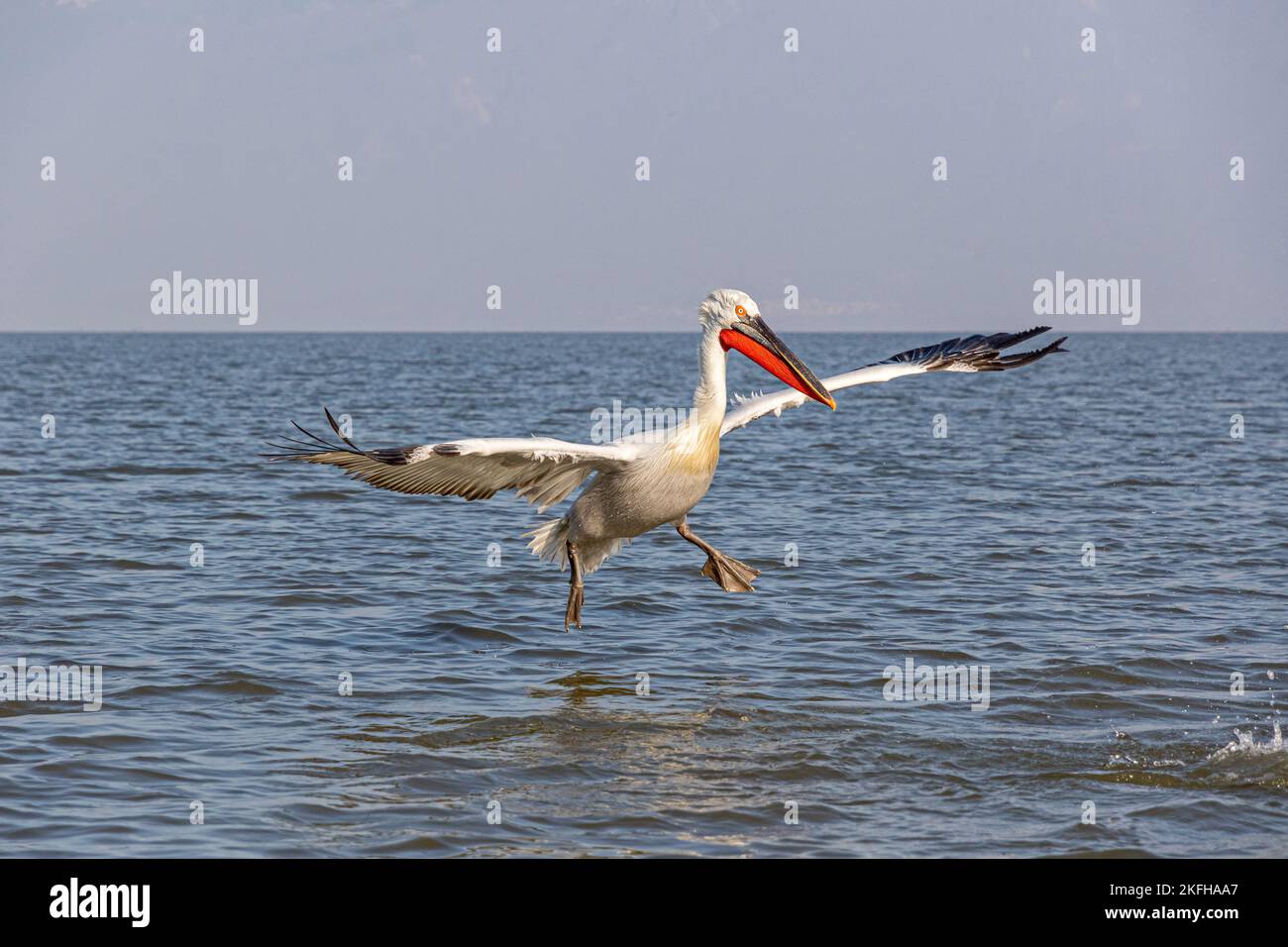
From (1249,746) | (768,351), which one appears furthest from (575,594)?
(1249,746)

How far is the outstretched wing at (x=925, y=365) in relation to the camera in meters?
10.7

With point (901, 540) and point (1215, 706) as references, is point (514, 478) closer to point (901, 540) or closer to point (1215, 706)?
point (1215, 706)

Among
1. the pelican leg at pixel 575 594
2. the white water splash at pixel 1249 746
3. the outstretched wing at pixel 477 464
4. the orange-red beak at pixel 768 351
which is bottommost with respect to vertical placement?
the white water splash at pixel 1249 746

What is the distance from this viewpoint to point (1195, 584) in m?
12.6

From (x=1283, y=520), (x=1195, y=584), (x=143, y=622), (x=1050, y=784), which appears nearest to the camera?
(x=1050, y=784)

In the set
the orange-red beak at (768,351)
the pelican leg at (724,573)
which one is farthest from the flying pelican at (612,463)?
the pelican leg at (724,573)

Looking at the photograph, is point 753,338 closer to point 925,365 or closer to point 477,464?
point 477,464

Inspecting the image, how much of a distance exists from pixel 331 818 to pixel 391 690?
2366 mm

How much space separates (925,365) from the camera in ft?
38.5

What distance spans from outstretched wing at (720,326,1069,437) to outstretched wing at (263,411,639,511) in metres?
1.21

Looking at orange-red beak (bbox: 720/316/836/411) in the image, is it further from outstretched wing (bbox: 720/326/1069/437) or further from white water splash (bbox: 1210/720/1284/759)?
white water splash (bbox: 1210/720/1284/759)

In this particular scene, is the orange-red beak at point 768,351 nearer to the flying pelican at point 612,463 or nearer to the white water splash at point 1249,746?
the flying pelican at point 612,463
